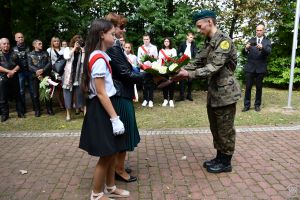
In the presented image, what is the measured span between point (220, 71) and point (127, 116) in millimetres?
1443

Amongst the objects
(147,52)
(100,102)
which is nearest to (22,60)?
(147,52)

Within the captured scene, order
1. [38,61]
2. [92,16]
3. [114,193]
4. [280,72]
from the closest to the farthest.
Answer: [114,193] → [38,61] → [92,16] → [280,72]

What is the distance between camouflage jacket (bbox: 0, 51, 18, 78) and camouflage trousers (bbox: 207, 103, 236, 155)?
5.61 m

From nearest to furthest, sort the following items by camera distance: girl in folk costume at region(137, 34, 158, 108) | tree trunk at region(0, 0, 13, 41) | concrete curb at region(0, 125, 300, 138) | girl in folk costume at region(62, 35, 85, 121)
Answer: concrete curb at region(0, 125, 300, 138)
girl in folk costume at region(62, 35, 85, 121)
girl in folk costume at region(137, 34, 158, 108)
tree trunk at region(0, 0, 13, 41)

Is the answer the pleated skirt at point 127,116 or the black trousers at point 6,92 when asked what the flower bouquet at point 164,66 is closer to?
the pleated skirt at point 127,116

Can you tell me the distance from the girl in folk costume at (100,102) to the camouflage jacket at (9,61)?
545 centimetres

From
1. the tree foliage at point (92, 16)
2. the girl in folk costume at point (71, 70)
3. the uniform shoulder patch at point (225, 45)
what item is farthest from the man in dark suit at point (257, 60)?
the uniform shoulder patch at point (225, 45)

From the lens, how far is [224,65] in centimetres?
437

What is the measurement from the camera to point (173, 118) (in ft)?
26.5

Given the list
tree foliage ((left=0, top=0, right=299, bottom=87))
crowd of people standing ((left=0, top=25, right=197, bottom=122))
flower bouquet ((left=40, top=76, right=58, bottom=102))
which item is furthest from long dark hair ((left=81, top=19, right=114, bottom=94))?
tree foliage ((left=0, top=0, right=299, bottom=87))

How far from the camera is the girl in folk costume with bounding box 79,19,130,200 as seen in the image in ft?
10.9

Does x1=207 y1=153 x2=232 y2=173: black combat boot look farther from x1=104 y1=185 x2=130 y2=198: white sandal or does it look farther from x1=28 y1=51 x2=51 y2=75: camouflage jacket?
x1=28 y1=51 x2=51 y2=75: camouflage jacket

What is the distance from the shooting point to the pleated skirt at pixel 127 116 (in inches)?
148

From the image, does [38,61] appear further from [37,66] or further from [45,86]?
[45,86]
